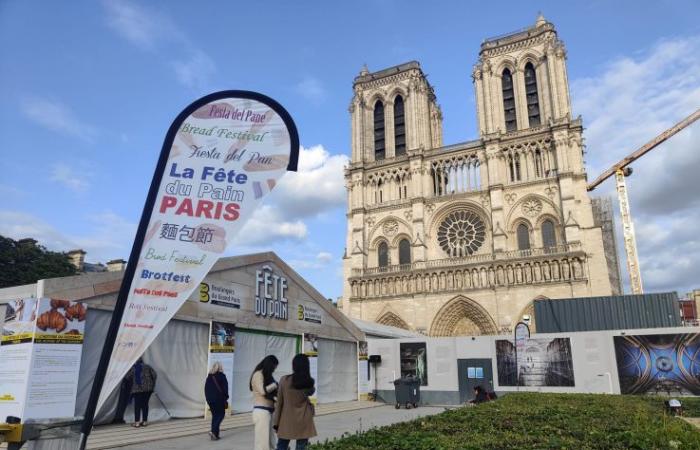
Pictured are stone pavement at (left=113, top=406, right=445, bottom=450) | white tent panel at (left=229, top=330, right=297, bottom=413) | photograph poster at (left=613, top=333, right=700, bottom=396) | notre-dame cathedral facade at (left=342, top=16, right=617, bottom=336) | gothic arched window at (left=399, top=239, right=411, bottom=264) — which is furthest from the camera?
gothic arched window at (left=399, top=239, right=411, bottom=264)

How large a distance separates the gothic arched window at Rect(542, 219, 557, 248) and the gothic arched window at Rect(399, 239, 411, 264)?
10.9m

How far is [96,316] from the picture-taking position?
38.0 ft

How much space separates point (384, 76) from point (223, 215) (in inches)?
1764

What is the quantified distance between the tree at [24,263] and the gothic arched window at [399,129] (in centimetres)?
2969

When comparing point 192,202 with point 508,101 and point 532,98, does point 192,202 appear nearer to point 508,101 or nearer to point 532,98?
point 532,98

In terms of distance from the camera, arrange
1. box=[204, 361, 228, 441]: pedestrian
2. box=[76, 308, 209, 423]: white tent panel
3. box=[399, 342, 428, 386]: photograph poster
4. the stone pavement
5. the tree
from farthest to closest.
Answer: the tree → box=[399, 342, 428, 386]: photograph poster → box=[76, 308, 209, 423]: white tent panel → box=[204, 361, 228, 441]: pedestrian → the stone pavement

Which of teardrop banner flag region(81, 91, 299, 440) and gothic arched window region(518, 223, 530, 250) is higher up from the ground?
gothic arched window region(518, 223, 530, 250)

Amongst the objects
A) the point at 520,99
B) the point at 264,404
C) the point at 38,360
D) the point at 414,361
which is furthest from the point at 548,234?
the point at 38,360

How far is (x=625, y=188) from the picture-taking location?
A: 48.5 m

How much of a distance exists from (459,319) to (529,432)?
3330cm

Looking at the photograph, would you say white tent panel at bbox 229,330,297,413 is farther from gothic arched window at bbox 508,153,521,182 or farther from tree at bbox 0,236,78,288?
gothic arched window at bbox 508,153,521,182

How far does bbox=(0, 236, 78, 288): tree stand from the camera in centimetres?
3347

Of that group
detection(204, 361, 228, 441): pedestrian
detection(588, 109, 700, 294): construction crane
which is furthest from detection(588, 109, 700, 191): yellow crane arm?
detection(204, 361, 228, 441): pedestrian

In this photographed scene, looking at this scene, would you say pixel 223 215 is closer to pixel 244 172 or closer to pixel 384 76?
pixel 244 172
